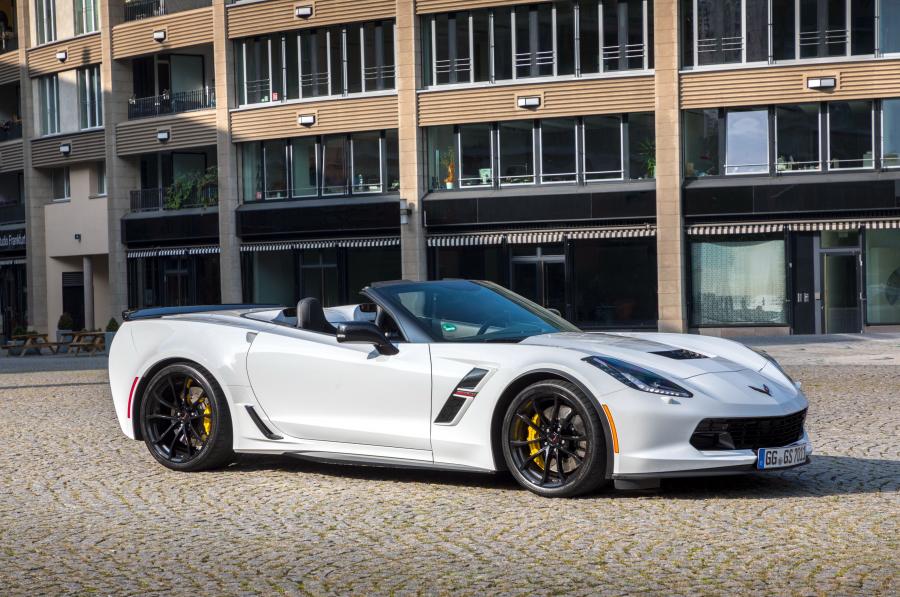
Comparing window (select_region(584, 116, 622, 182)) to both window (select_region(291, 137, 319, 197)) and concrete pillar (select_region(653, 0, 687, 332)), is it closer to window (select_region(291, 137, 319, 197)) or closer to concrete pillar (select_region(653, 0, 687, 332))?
concrete pillar (select_region(653, 0, 687, 332))

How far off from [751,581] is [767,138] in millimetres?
30945

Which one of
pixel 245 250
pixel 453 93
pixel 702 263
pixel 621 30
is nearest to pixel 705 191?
pixel 702 263

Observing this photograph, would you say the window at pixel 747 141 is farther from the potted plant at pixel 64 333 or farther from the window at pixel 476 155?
the potted plant at pixel 64 333

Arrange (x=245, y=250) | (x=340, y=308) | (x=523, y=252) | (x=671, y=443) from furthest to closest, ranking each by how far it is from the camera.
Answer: (x=245, y=250) → (x=523, y=252) → (x=340, y=308) → (x=671, y=443)

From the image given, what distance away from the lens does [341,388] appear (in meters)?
8.41

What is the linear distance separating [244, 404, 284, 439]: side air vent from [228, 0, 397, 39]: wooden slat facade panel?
103 feet

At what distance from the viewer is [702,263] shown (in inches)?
1406

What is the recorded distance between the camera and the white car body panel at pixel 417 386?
724cm

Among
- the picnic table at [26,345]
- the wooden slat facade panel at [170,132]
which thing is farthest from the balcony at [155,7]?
the picnic table at [26,345]

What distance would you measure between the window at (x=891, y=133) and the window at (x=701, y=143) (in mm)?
4261

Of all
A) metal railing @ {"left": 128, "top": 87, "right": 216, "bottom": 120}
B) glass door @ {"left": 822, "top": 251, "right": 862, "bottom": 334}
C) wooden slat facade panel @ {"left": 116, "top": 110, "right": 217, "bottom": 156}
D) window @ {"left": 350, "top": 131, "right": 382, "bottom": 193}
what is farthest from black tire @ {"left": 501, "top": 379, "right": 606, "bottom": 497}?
metal railing @ {"left": 128, "top": 87, "right": 216, "bottom": 120}

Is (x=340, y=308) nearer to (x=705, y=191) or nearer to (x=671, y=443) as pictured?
(x=671, y=443)

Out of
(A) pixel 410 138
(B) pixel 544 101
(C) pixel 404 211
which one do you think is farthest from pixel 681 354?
(A) pixel 410 138

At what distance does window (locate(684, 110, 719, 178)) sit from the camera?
35406mm
